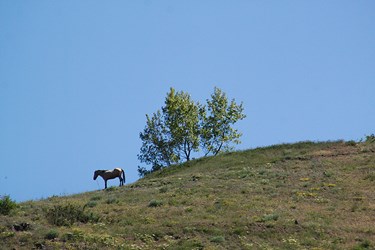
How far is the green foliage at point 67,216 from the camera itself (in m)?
33.7

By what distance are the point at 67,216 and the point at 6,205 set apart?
12.4 feet

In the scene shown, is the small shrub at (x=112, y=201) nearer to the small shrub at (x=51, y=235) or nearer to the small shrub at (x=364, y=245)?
the small shrub at (x=51, y=235)

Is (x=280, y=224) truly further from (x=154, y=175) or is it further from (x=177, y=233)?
(x=154, y=175)

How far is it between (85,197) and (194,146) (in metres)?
34.7

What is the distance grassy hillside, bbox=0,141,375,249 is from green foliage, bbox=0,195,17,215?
39 centimetres

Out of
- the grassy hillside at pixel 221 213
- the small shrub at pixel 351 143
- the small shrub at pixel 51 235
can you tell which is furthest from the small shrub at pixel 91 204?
the small shrub at pixel 351 143

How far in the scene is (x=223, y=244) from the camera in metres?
29.8

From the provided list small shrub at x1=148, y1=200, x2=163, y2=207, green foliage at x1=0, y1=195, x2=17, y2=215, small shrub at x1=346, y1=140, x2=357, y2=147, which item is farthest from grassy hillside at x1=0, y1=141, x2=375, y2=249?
small shrub at x1=346, y1=140, x2=357, y2=147

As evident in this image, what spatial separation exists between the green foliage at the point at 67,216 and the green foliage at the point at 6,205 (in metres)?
2.11

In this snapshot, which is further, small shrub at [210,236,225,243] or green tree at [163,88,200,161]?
green tree at [163,88,200,161]

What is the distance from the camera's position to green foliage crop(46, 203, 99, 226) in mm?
33656

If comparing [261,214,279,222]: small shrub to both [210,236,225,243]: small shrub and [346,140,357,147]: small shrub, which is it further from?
[346,140,357,147]: small shrub

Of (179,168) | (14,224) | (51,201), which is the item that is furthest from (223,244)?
(179,168)

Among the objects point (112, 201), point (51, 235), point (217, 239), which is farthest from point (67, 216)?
point (217, 239)
